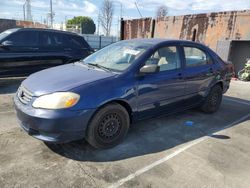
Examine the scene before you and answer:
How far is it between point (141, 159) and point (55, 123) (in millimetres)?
1276

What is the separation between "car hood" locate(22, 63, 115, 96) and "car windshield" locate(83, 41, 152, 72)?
246 millimetres

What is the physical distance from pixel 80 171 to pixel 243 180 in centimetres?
206

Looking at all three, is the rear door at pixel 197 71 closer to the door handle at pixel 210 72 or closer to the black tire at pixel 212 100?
the door handle at pixel 210 72

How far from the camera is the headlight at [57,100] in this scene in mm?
3285

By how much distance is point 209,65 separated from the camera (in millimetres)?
5539

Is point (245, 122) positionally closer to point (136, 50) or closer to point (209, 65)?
point (209, 65)

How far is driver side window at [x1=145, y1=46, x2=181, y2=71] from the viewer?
14.4 feet

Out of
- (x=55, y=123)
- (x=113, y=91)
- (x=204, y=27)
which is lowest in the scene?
(x=55, y=123)

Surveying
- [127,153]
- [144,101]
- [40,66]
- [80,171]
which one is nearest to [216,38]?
[40,66]

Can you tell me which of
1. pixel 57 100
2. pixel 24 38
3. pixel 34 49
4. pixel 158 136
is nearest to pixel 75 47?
pixel 34 49

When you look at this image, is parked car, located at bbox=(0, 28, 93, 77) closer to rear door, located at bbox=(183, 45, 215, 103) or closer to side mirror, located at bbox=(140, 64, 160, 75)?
rear door, located at bbox=(183, 45, 215, 103)

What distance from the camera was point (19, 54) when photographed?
24.6 feet

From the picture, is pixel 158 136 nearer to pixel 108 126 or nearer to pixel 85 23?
pixel 108 126

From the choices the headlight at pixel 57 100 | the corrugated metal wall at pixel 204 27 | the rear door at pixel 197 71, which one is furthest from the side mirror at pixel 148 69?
the corrugated metal wall at pixel 204 27
